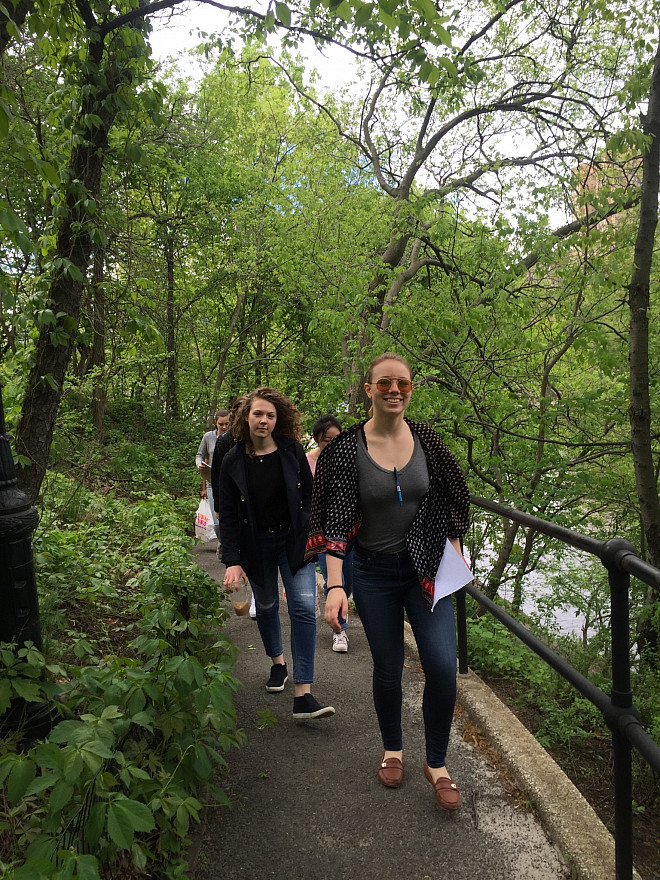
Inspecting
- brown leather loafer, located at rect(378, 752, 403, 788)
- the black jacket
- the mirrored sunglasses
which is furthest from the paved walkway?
the mirrored sunglasses

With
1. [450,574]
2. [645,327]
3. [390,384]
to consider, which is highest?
[645,327]

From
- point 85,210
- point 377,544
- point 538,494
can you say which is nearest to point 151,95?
point 85,210

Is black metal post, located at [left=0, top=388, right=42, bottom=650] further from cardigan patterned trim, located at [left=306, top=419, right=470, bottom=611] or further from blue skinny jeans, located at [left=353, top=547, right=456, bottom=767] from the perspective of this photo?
blue skinny jeans, located at [left=353, top=547, right=456, bottom=767]

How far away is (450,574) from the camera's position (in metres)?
2.64

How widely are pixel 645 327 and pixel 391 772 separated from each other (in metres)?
4.02

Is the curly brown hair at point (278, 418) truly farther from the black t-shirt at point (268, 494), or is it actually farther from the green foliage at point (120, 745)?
Result: the green foliage at point (120, 745)

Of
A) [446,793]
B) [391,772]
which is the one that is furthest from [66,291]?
[446,793]

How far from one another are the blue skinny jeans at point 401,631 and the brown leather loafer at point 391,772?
Answer: 0.18m

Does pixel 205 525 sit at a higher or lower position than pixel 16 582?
lower

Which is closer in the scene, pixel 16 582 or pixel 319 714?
pixel 16 582

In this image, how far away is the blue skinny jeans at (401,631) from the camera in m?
2.66

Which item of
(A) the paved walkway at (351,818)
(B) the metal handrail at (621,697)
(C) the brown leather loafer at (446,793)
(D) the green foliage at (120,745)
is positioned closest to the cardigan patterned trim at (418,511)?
(B) the metal handrail at (621,697)

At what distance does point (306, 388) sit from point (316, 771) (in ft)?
39.6

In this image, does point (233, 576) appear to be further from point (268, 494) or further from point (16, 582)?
point (16, 582)
